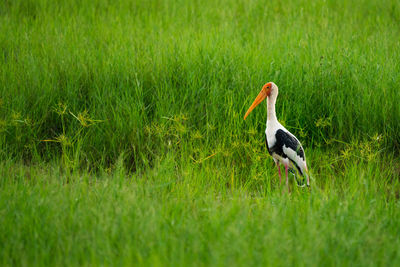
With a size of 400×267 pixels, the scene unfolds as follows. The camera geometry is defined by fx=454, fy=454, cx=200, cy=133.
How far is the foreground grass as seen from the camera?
242cm

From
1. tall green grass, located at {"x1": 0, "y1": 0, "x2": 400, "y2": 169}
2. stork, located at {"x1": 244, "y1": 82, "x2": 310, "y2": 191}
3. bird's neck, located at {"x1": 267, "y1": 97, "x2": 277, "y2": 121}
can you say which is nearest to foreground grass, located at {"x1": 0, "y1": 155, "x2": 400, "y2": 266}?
stork, located at {"x1": 244, "y1": 82, "x2": 310, "y2": 191}

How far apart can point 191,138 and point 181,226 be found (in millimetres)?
1453

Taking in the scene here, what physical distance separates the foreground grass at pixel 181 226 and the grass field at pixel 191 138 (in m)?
0.01

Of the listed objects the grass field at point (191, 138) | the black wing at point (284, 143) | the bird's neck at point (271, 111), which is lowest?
the grass field at point (191, 138)

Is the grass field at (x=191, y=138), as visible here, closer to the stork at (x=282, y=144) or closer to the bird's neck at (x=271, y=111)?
the stork at (x=282, y=144)

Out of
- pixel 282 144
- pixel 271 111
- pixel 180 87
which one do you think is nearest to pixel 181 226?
pixel 282 144

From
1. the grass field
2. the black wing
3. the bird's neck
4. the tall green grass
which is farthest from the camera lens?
the tall green grass

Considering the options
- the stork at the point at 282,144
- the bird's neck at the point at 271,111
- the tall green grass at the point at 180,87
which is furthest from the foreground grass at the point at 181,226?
the tall green grass at the point at 180,87

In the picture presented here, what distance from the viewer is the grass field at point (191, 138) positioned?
2570mm

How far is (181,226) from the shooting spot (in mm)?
2723

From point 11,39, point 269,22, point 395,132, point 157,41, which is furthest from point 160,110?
point 269,22

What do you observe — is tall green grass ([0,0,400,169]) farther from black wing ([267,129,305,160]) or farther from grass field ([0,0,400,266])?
black wing ([267,129,305,160])

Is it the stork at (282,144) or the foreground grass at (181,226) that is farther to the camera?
the stork at (282,144)

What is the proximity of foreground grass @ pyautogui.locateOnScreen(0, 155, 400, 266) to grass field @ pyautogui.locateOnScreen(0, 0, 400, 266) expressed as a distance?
0.04ft
